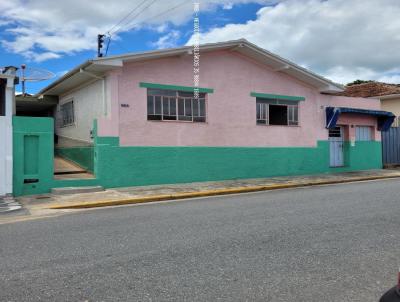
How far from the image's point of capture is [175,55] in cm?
1480

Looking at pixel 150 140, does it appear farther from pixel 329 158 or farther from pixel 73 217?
pixel 329 158

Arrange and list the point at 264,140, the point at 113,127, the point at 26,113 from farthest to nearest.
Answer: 1. the point at 26,113
2. the point at 264,140
3. the point at 113,127

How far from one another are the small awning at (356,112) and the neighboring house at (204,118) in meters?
0.05

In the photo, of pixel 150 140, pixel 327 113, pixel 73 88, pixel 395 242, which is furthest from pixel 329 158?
pixel 395 242

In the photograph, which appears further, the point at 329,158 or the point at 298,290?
the point at 329,158

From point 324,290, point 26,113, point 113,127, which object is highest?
point 26,113

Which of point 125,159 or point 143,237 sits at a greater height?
point 125,159

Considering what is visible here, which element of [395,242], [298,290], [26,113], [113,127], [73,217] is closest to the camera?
[298,290]

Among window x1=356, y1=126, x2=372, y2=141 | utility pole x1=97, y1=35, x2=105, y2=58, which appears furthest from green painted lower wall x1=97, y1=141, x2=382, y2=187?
utility pole x1=97, y1=35, x2=105, y2=58

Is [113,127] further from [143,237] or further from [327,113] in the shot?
[327,113]

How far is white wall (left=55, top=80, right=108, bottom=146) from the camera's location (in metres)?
14.6

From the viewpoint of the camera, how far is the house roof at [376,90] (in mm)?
26186

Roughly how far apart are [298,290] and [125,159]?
10377mm

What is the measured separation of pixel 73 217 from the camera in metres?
8.88
